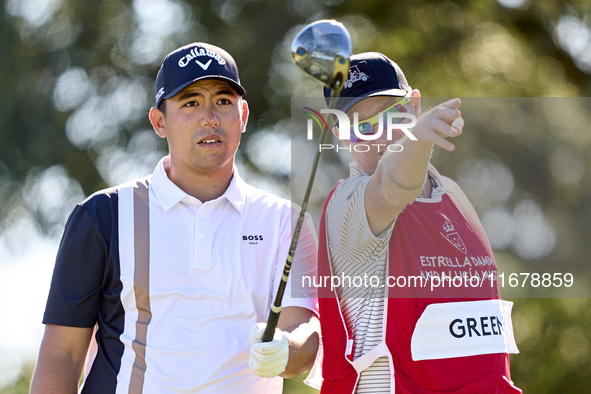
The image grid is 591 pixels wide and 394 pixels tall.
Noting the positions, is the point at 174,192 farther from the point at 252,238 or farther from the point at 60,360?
the point at 60,360

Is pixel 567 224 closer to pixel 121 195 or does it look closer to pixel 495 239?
pixel 495 239

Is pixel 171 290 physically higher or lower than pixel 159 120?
lower

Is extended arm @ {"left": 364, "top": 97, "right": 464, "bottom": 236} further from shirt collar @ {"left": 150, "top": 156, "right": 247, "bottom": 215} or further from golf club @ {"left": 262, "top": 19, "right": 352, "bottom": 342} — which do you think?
shirt collar @ {"left": 150, "top": 156, "right": 247, "bottom": 215}

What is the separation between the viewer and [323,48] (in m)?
1.93

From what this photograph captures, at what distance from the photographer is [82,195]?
5266 mm

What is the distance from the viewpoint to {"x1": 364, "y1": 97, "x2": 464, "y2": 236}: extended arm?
1812mm

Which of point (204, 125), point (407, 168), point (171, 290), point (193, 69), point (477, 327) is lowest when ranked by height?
point (477, 327)

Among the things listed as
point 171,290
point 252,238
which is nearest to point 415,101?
point 252,238

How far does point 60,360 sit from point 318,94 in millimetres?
2813

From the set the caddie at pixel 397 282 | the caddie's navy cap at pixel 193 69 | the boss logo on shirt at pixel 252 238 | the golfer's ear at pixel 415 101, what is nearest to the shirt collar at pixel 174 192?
the boss logo on shirt at pixel 252 238

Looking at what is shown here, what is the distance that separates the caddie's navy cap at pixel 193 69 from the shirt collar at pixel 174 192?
12.3 inches

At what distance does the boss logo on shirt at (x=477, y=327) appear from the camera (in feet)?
7.38

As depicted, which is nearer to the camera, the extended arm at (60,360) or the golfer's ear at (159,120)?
the extended arm at (60,360)

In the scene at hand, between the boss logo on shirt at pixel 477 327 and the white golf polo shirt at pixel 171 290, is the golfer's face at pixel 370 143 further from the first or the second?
the boss logo on shirt at pixel 477 327
